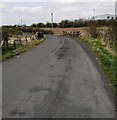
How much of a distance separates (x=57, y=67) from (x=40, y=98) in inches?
267

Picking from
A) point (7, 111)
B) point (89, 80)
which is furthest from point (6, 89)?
point (89, 80)

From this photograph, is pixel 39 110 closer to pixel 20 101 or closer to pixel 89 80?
pixel 20 101

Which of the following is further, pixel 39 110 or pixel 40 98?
pixel 40 98

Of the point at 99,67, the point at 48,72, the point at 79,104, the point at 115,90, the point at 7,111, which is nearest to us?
the point at 7,111

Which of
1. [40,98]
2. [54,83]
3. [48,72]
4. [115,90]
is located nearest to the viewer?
[40,98]

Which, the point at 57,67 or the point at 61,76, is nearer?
the point at 61,76

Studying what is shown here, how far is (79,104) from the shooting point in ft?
28.4

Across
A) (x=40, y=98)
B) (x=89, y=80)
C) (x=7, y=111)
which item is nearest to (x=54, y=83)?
(x=89, y=80)

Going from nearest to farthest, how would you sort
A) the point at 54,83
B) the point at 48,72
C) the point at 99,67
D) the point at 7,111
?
the point at 7,111, the point at 54,83, the point at 48,72, the point at 99,67

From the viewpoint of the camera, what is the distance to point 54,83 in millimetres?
11586

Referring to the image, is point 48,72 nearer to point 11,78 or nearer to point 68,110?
point 11,78

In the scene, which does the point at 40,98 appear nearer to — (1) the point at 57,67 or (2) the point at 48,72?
(2) the point at 48,72

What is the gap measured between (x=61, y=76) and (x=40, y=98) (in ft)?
12.9

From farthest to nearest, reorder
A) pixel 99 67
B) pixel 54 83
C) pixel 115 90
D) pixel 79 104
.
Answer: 1. pixel 99 67
2. pixel 54 83
3. pixel 115 90
4. pixel 79 104
